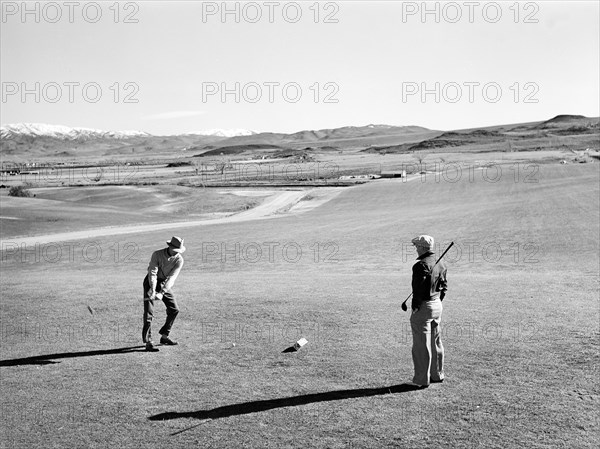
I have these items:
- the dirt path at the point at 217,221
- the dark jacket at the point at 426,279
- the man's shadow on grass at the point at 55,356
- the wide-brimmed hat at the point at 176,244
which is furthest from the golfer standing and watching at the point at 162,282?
the dirt path at the point at 217,221

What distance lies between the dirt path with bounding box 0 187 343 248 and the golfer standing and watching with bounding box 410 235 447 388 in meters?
40.8

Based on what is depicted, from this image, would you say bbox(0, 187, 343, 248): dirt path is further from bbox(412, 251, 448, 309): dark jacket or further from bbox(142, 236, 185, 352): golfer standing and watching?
bbox(412, 251, 448, 309): dark jacket

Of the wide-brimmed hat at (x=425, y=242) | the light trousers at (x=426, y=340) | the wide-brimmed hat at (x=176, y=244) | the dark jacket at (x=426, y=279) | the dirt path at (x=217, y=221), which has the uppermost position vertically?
the wide-brimmed hat at (x=425, y=242)

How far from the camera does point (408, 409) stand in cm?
1049

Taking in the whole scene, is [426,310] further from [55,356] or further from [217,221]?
[217,221]

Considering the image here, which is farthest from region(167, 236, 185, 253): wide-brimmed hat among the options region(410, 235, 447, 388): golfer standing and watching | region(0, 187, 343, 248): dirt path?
region(0, 187, 343, 248): dirt path

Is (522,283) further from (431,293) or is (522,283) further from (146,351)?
(146,351)

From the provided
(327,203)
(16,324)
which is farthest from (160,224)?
(16,324)

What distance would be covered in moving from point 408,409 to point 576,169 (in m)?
90.4

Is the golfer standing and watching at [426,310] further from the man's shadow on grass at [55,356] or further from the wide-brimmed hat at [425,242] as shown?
the man's shadow on grass at [55,356]

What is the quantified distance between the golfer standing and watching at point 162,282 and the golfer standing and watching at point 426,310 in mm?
5632

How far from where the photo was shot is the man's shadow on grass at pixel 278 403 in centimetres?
1059

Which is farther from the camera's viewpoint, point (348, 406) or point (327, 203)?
point (327, 203)

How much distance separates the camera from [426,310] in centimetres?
1108
